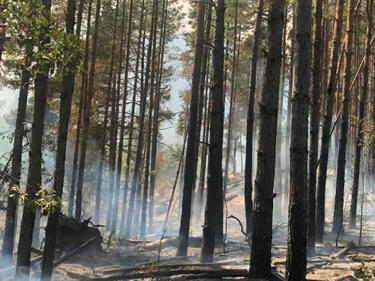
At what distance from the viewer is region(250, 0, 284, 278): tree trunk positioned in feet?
23.8

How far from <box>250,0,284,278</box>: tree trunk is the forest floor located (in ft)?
1.76

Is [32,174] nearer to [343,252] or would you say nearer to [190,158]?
[190,158]

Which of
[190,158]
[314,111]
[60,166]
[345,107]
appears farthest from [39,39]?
[345,107]

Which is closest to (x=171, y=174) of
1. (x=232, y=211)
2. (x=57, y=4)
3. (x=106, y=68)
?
(x=232, y=211)

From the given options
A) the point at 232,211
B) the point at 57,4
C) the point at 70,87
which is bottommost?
the point at 232,211

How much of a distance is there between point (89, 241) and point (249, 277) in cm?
729

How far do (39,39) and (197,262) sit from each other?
348 inches

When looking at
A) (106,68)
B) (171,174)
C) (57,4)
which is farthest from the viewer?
(171,174)

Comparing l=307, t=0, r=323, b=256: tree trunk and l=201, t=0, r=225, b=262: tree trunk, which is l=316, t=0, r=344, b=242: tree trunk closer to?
l=307, t=0, r=323, b=256: tree trunk

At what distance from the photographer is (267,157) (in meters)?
7.37

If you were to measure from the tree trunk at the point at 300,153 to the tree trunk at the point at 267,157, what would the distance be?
434 mm

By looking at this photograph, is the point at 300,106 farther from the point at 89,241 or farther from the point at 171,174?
the point at 171,174

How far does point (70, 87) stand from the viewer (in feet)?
30.9

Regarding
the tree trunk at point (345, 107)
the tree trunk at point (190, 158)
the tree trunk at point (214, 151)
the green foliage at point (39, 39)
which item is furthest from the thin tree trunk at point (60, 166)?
the tree trunk at point (345, 107)
